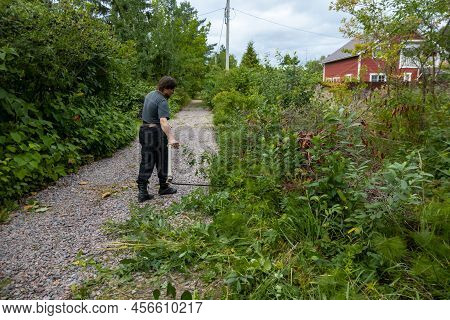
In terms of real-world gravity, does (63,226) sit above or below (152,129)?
below

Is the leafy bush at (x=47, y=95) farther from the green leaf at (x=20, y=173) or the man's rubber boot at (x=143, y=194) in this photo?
the man's rubber boot at (x=143, y=194)

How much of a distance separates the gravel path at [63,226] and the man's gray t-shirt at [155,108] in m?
0.76

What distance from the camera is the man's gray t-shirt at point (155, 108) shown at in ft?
14.5

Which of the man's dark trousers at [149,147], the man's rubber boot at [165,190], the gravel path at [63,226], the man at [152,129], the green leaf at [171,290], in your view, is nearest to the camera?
the green leaf at [171,290]

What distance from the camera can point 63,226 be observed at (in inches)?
149

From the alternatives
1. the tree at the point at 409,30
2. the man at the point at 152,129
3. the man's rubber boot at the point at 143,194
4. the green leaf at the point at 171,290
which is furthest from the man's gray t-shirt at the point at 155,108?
the tree at the point at 409,30

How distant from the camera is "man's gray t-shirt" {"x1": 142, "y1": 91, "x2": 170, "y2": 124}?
441 centimetres

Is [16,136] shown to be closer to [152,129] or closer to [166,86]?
[152,129]

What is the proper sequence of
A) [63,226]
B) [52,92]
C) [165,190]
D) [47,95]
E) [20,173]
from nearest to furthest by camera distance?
[63,226] < [20,173] < [165,190] < [47,95] < [52,92]

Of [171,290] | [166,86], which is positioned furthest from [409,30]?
[171,290]

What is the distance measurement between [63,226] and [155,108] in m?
1.98

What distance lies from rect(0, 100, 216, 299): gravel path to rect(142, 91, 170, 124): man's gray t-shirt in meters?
0.76

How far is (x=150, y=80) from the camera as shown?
20.7 metres

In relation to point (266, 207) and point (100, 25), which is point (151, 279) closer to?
point (266, 207)
